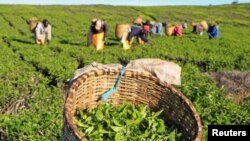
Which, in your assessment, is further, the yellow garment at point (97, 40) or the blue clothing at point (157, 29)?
the blue clothing at point (157, 29)

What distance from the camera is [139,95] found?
18.9 feet

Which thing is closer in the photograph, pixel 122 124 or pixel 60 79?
pixel 122 124

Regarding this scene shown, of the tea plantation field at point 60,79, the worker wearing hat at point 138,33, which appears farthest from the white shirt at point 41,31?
the worker wearing hat at point 138,33

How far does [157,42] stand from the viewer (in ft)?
68.4

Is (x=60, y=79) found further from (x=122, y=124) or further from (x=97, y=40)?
(x=97, y=40)

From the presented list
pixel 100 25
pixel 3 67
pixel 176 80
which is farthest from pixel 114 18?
pixel 176 80

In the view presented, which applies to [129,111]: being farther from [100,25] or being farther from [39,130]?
[100,25]

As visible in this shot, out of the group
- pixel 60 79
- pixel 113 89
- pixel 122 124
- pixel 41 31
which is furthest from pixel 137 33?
pixel 122 124

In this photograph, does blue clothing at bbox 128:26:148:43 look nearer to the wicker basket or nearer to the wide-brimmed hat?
the wide-brimmed hat

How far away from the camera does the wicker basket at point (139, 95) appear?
511cm

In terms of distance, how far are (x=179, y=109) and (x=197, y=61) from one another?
1125cm

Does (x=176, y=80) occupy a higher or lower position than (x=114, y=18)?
higher

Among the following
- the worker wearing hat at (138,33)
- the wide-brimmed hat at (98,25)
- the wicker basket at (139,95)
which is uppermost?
the wicker basket at (139,95)

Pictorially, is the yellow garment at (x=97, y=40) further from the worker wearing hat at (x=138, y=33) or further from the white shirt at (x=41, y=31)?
the white shirt at (x=41, y=31)
